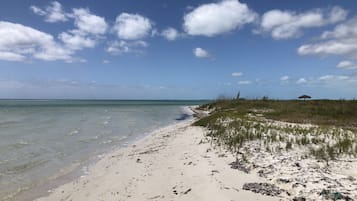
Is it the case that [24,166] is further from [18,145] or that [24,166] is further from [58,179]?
[18,145]

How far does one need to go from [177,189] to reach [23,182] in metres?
→ 5.47

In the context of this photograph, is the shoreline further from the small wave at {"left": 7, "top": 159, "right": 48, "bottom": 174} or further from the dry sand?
Answer: the small wave at {"left": 7, "top": 159, "right": 48, "bottom": 174}

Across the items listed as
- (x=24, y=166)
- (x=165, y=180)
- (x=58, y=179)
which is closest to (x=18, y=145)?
(x=24, y=166)

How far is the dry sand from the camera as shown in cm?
570

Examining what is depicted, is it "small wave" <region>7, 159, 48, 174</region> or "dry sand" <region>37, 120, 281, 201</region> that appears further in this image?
"small wave" <region>7, 159, 48, 174</region>

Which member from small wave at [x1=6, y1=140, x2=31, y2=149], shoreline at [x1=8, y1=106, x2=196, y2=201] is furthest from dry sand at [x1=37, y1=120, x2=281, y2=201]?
small wave at [x1=6, y1=140, x2=31, y2=149]

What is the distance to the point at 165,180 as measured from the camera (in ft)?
22.8

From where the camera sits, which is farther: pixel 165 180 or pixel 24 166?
pixel 24 166

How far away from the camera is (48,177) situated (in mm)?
8766

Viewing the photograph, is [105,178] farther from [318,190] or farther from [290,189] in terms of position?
[318,190]

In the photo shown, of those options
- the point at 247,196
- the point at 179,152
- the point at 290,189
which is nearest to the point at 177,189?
the point at 247,196

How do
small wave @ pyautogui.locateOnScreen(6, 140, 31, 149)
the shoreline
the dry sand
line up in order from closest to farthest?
the dry sand < the shoreline < small wave @ pyautogui.locateOnScreen(6, 140, 31, 149)

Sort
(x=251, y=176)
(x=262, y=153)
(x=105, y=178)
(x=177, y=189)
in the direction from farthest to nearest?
(x=262, y=153), (x=105, y=178), (x=251, y=176), (x=177, y=189)

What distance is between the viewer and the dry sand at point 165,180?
5695 mm
